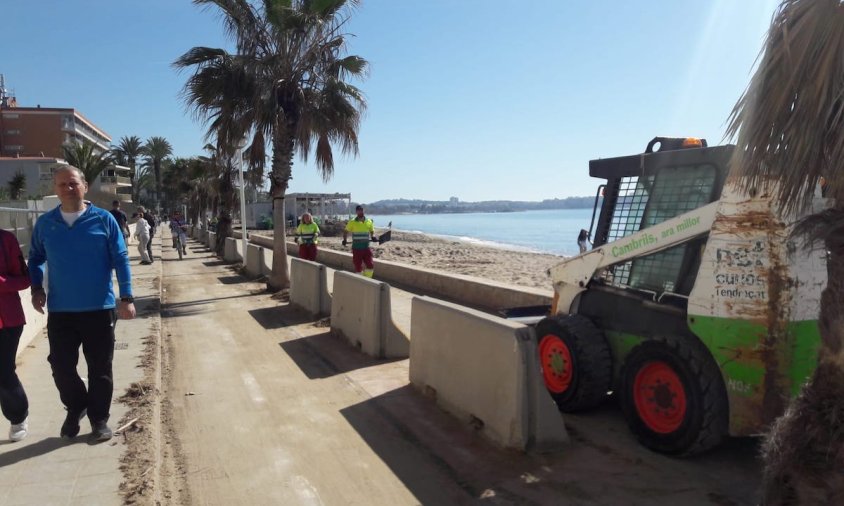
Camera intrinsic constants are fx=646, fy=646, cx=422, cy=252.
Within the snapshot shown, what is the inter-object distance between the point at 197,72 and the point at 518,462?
11737 mm

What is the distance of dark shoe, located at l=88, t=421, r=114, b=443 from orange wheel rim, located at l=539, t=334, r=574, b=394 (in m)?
3.51

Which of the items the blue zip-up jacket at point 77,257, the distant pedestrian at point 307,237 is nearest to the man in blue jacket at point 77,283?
the blue zip-up jacket at point 77,257

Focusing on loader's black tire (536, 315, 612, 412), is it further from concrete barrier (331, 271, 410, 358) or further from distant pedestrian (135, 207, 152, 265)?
distant pedestrian (135, 207, 152, 265)

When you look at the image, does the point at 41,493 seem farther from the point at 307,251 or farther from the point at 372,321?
the point at 307,251

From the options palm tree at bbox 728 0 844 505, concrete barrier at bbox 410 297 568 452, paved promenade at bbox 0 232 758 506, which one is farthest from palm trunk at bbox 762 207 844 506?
concrete barrier at bbox 410 297 568 452

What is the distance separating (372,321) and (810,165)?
5627 millimetres

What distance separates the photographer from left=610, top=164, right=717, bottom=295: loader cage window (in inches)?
191

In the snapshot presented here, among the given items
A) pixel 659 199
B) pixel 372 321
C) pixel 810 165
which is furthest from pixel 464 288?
pixel 810 165

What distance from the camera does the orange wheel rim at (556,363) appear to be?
5539mm

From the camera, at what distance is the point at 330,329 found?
9.45 metres

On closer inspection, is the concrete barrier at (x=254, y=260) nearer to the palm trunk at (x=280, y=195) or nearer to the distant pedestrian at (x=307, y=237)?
the palm trunk at (x=280, y=195)

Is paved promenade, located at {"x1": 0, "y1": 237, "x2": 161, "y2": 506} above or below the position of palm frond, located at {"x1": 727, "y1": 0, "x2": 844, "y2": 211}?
below

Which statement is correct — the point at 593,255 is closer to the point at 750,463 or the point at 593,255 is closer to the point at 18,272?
the point at 750,463

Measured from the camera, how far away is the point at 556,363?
5727 millimetres
